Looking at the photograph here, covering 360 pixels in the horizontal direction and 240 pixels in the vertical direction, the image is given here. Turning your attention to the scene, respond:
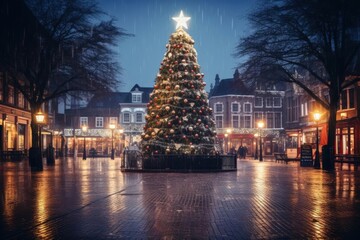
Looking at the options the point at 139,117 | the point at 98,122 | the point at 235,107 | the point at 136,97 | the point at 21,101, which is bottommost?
the point at 98,122

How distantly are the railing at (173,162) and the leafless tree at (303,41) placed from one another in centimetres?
587

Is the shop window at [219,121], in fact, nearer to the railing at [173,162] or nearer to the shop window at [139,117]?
the shop window at [139,117]

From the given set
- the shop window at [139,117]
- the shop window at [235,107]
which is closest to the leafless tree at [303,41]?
the shop window at [235,107]

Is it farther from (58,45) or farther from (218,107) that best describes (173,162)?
(218,107)

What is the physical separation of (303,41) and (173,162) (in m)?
9.90

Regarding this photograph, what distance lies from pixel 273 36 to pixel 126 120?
56.5 meters

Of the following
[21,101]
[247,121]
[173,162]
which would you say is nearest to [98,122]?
[247,121]

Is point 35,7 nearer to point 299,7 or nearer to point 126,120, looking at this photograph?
point 299,7

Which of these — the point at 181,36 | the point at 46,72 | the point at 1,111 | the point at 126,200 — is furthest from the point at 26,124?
the point at 126,200

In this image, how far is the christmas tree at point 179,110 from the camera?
88.9 feet

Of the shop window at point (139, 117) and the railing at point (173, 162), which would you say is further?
the shop window at point (139, 117)

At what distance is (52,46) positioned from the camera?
28.4m

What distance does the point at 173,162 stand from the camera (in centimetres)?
2570

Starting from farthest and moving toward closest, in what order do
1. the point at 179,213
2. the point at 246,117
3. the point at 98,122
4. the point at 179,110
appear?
1. the point at 98,122
2. the point at 246,117
3. the point at 179,110
4. the point at 179,213
